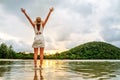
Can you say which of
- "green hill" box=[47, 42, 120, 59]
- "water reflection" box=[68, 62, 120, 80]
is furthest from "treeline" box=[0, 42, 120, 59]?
"water reflection" box=[68, 62, 120, 80]

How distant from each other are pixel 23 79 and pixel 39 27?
671 cm

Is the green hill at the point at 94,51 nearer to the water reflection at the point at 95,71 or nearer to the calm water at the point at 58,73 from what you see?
the water reflection at the point at 95,71

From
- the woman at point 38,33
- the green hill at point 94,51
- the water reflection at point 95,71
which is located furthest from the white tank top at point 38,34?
the green hill at point 94,51

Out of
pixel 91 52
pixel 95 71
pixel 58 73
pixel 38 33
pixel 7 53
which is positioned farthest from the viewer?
pixel 91 52

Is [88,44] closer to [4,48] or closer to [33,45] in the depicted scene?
[4,48]

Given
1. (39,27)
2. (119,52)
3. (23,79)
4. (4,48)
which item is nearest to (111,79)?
(23,79)

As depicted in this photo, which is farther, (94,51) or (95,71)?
(94,51)

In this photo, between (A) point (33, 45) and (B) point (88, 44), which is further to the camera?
(B) point (88, 44)

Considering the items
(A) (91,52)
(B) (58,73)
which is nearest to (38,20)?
(B) (58,73)

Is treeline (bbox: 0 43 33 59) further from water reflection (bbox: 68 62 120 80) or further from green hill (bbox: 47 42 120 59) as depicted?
water reflection (bbox: 68 62 120 80)

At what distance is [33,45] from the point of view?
1766 cm

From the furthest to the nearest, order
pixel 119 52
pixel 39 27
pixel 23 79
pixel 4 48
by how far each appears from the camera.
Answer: pixel 119 52 < pixel 4 48 < pixel 39 27 < pixel 23 79

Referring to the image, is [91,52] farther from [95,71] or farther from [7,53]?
[95,71]

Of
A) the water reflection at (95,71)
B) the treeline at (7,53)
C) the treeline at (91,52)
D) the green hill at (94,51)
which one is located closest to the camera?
the water reflection at (95,71)
